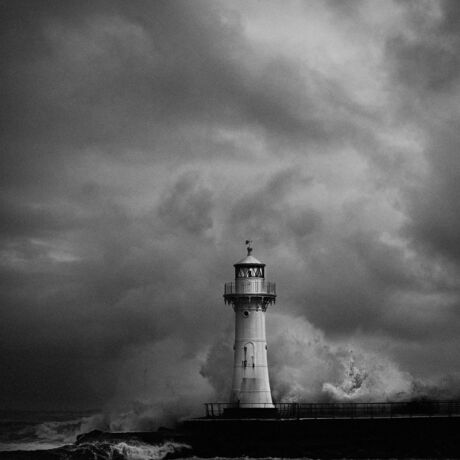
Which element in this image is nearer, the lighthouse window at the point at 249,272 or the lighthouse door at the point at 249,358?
the lighthouse door at the point at 249,358

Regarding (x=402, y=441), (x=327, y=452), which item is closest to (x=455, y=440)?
(x=402, y=441)

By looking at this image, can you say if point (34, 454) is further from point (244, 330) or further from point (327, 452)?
point (327, 452)

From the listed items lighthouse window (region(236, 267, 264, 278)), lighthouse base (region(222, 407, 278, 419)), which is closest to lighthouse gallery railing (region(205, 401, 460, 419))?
lighthouse base (region(222, 407, 278, 419))

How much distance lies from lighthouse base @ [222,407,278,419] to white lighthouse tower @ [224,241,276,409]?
0.23 m

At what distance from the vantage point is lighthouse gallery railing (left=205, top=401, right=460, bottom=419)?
6250 centimetres

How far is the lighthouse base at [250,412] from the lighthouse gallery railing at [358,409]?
9.3 inches

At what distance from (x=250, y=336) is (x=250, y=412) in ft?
13.5

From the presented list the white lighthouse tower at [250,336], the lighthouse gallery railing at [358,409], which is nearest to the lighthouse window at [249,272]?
the white lighthouse tower at [250,336]

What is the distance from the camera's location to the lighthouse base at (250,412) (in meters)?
60.2

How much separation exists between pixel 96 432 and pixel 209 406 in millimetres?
12429

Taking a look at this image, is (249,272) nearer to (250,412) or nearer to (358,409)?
(250,412)

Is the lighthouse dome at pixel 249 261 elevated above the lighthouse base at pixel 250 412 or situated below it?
above

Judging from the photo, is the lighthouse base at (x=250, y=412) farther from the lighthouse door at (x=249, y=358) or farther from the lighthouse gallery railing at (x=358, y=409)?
the lighthouse door at (x=249, y=358)

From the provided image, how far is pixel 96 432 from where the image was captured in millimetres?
72875
